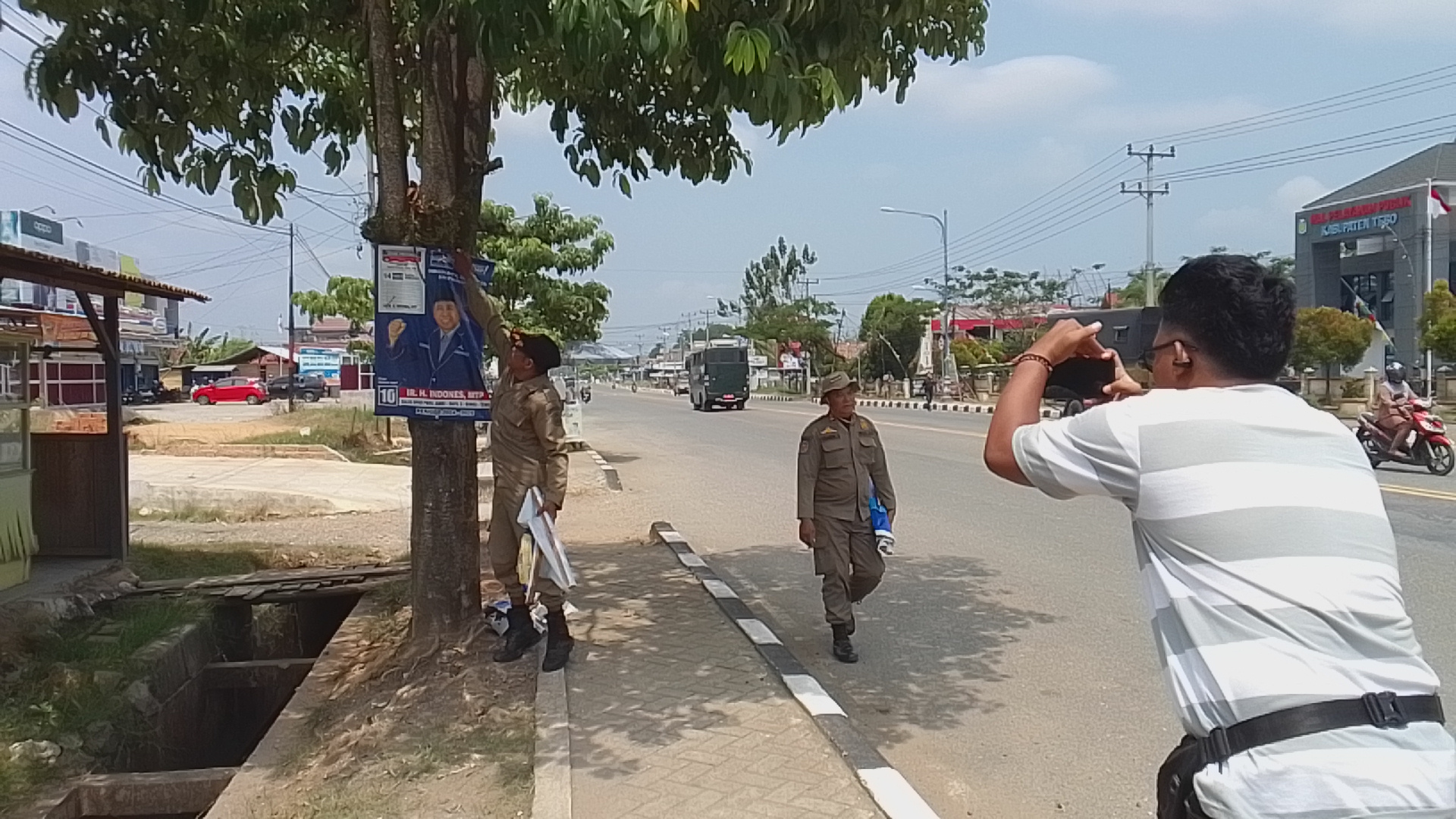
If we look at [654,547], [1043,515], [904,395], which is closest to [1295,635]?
[654,547]

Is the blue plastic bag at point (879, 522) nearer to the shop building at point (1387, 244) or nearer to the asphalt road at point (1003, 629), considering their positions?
the asphalt road at point (1003, 629)

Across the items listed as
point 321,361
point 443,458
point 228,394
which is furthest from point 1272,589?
point 321,361

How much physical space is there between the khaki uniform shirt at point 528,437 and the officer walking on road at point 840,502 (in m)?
1.38

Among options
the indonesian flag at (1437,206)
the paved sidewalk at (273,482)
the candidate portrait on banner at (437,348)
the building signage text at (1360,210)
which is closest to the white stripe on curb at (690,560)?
the candidate portrait on banner at (437,348)

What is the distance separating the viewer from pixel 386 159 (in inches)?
218

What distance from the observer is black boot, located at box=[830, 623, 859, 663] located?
242 inches

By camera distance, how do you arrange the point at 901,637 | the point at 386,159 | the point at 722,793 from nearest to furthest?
the point at 722,793 → the point at 386,159 → the point at 901,637

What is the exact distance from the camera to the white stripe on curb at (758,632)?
605cm

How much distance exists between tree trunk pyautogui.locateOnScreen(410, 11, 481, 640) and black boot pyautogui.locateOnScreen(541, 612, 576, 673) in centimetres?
55

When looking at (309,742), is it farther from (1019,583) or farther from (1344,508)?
(1019,583)

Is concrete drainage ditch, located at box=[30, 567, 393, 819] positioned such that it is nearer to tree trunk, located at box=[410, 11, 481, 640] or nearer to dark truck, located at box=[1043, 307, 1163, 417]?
tree trunk, located at box=[410, 11, 481, 640]

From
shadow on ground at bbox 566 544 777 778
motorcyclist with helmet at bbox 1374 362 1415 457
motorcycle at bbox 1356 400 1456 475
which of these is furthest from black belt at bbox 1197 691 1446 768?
motorcyclist with helmet at bbox 1374 362 1415 457

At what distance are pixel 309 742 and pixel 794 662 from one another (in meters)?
2.31

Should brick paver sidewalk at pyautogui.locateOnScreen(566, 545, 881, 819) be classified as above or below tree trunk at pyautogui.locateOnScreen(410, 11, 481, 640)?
below
